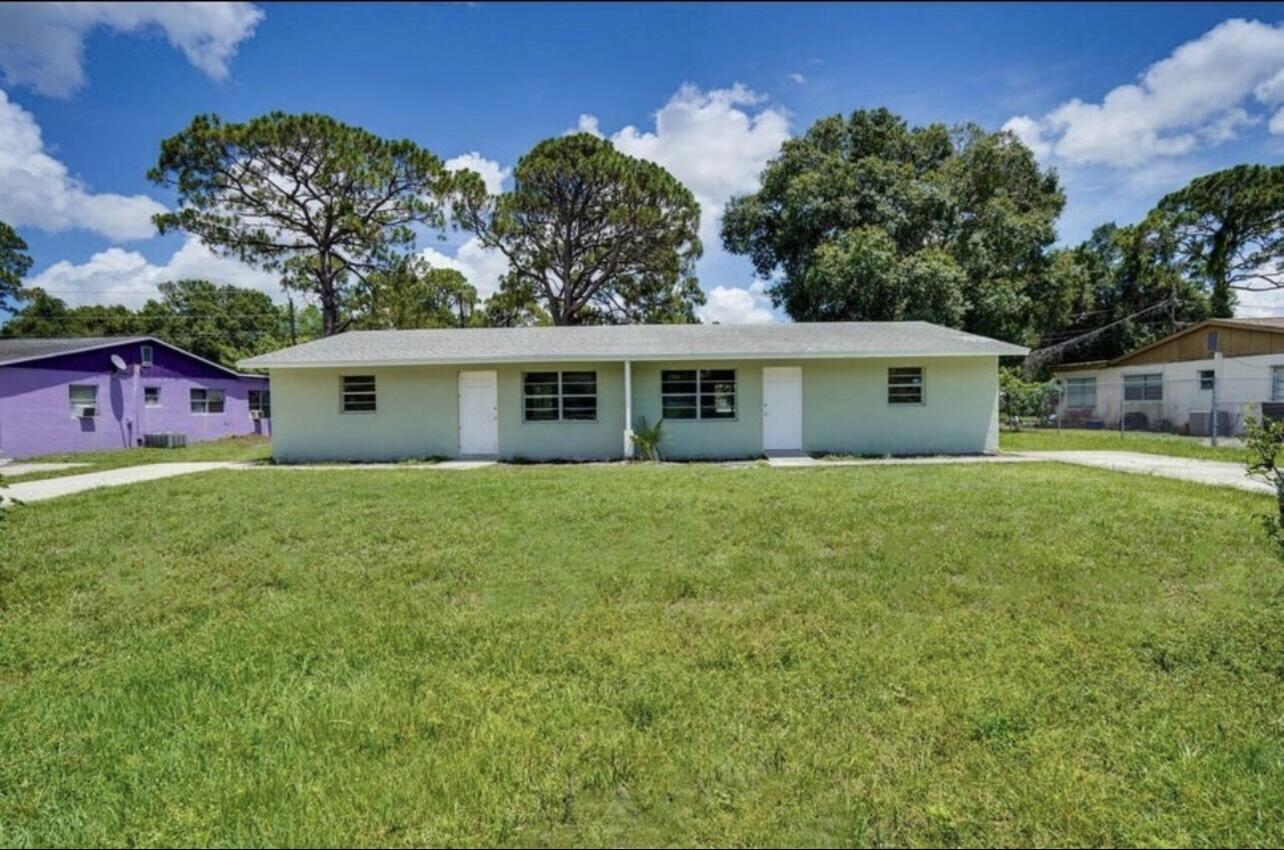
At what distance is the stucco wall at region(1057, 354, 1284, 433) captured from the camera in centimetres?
1683

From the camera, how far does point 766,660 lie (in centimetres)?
392

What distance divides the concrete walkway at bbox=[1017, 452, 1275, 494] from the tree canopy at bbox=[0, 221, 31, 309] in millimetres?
13523

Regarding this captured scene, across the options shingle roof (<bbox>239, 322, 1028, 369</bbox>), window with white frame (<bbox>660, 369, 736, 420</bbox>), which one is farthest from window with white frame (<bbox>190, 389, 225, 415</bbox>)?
window with white frame (<bbox>660, 369, 736, 420</bbox>)

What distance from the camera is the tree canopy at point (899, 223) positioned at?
65.3 feet

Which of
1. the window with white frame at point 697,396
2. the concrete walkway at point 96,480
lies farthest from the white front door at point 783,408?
the concrete walkway at point 96,480

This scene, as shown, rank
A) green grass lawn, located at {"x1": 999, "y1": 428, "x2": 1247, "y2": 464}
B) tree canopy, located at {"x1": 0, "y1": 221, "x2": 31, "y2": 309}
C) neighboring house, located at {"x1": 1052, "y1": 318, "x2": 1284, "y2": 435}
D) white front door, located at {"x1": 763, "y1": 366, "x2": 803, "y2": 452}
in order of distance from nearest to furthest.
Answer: tree canopy, located at {"x1": 0, "y1": 221, "x2": 31, "y2": 309} → green grass lawn, located at {"x1": 999, "y1": 428, "x2": 1247, "y2": 464} → white front door, located at {"x1": 763, "y1": 366, "x2": 803, "y2": 452} → neighboring house, located at {"x1": 1052, "y1": 318, "x2": 1284, "y2": 435}

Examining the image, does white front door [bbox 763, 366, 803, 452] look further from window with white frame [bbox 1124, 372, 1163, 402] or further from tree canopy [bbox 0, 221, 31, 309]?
window with white frame [bbox 1124, 372, 1163, 402]

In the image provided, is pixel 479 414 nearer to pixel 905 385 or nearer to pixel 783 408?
pixel 783 408

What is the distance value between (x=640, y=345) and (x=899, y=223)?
13021 millimetres

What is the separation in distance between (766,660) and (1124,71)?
4.11 meters

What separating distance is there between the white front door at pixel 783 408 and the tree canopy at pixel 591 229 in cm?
1220

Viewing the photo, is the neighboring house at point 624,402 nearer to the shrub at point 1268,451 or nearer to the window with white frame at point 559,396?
the window with white frame at point 559,396

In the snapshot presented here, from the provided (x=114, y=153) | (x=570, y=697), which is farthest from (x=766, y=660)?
(x=114, y=153)

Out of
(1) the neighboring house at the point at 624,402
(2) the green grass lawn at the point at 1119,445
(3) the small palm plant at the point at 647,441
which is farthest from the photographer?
(1) the neighboring house at the point at 624,402
